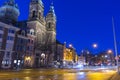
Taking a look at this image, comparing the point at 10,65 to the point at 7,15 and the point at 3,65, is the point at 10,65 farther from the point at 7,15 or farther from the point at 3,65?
the point at 7,15

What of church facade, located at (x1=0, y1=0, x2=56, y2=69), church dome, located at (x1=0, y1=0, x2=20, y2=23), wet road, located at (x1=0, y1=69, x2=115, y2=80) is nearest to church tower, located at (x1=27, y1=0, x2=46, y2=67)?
church facade, located at (x1=0, y1=0, x2=56, y2=69)

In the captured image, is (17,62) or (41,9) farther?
(41,9)

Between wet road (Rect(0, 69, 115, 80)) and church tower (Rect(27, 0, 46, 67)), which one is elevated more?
church tower (Rect(27, 0, 46, 67))

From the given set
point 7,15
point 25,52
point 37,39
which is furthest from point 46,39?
point 25,52

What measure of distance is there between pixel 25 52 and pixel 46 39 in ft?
99.8

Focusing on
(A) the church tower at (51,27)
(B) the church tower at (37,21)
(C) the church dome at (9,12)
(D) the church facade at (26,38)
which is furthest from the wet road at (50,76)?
(A) the church tower at (51,27)

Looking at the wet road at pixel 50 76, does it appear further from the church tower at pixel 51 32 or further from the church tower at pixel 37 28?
the church tower at pixel 51 32

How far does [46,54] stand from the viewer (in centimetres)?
9650

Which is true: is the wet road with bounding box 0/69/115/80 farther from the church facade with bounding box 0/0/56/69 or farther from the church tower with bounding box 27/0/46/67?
the church tower with bounding box 27/0/46/67

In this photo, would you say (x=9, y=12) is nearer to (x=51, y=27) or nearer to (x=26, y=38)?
(x=51, y=27)

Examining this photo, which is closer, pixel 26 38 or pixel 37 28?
pixel 26 38

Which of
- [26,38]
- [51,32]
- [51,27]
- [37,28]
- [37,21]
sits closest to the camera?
[26,38]

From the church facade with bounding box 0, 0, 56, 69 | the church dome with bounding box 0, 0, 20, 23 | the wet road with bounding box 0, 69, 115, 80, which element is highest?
the church dome with bounding box 0, 0, 20, 23

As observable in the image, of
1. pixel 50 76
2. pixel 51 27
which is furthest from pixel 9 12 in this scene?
pixel 50 76
